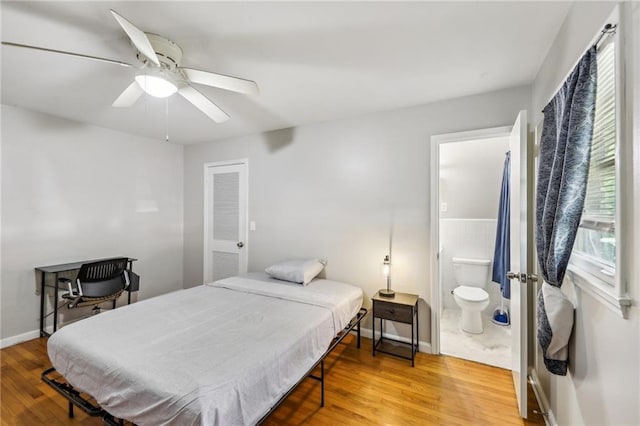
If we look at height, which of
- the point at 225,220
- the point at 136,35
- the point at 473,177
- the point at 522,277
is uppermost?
the point at 136,35

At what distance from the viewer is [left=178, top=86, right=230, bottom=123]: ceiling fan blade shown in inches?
75.8

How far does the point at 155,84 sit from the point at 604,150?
7.99ft

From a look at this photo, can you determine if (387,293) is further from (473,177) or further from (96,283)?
(96,283)

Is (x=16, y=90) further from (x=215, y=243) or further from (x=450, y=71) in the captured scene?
(x=450, y=71)

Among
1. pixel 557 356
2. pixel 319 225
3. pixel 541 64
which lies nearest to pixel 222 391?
pixel 557 356

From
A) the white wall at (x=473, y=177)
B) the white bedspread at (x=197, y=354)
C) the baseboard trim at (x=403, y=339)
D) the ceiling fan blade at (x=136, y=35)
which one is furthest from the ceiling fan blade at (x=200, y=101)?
the white wall at (x=473, y=177)

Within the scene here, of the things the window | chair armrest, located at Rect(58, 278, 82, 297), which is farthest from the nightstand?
chair armrest, located at Rect(58, 278, 82, 297)

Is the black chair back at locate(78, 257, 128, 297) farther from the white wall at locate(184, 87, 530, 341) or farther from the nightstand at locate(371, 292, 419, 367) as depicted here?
the nightstand at locate(371, 292, 419, 367)

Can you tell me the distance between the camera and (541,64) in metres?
1.99

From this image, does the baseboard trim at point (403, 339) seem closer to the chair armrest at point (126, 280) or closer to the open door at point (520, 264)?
the open door at point (520, 264)

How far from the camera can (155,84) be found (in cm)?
177

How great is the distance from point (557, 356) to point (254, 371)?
157 centimetres

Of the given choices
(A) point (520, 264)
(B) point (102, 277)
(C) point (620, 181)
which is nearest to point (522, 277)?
(A) point (520, 264)

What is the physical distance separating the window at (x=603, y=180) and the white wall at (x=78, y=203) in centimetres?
457
